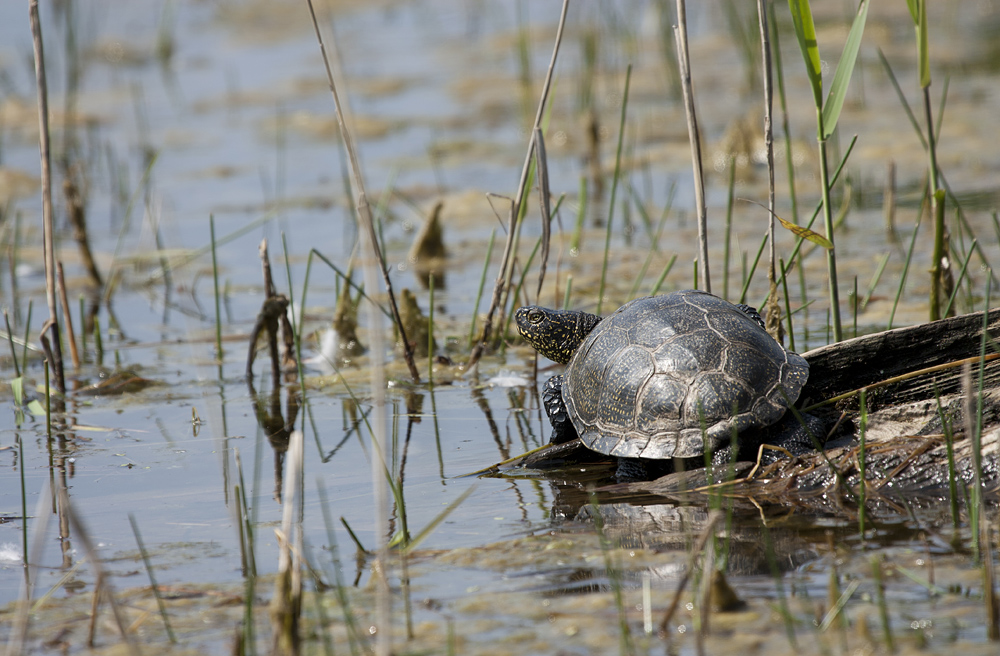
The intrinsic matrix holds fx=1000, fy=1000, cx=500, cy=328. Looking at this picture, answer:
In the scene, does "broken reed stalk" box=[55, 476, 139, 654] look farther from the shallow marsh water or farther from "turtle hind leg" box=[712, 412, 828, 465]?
"turtle hind leg" box=[712, 412, 828, 465]

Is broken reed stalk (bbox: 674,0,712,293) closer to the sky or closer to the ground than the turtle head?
closer to the sky

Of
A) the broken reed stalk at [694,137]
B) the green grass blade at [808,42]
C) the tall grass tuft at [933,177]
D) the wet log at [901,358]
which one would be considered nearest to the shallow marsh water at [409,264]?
the tall grass tuft at [933,177]

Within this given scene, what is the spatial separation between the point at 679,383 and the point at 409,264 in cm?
385

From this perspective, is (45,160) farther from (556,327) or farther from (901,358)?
(901,358)

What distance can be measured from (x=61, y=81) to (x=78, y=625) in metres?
12.0

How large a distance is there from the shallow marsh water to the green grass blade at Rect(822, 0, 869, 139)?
4.63ft

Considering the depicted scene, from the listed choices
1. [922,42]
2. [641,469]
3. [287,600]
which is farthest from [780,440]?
Answer: [287,600]

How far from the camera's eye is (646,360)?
3.36 metres

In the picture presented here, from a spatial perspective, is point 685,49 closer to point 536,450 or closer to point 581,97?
point 536,450

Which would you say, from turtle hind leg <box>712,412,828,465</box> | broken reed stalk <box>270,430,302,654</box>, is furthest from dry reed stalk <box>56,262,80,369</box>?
turtle hind leg <box>712,412,828,465</box>

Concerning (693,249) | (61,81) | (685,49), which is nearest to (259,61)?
(61,81)

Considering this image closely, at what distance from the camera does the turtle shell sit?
125 inches

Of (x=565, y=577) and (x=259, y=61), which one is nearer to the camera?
(x=565, y=577)

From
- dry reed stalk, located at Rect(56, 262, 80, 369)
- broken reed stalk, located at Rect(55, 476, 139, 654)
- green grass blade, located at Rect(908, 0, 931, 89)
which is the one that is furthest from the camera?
dry reed stalk, located at Rect(56, 262, 80, 369)
